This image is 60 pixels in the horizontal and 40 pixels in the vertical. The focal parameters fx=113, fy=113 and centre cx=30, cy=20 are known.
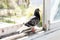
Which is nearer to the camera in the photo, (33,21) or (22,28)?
(22,28)

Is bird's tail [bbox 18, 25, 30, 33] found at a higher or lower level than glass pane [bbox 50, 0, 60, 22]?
lower

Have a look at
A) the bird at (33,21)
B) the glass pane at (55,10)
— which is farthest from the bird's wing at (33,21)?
the glass pane at (55,10)

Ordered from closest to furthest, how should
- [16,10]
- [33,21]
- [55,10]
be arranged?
[16,10] < [33,21] < [55,10]

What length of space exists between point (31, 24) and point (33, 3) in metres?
0.27

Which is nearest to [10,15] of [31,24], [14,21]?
[14,21]

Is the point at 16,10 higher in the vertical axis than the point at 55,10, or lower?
higher

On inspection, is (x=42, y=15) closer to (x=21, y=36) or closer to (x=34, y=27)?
(x=34, y=27)

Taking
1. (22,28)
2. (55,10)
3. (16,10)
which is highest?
(16,10)

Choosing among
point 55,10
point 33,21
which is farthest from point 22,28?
point 55,10

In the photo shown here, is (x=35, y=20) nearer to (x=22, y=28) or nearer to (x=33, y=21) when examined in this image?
(x=33, y=21)

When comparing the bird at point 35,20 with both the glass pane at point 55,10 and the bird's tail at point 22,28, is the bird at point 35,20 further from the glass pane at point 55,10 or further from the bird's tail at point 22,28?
the glass pane at point 55,10

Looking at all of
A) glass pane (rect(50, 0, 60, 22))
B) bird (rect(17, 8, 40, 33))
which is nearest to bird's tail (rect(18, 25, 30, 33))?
bird (rect(17, 8, 40, 33))

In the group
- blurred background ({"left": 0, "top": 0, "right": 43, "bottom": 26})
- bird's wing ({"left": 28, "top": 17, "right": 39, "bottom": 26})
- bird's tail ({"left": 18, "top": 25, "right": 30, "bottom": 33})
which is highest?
blurred background ({"left": 0, "top": 0, "right": 43, "bottom": 26})

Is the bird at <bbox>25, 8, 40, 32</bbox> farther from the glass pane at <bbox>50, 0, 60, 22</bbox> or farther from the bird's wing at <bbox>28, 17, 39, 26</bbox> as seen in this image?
the glass pane at <bbox>50, 0, 60, 22</bbox>
